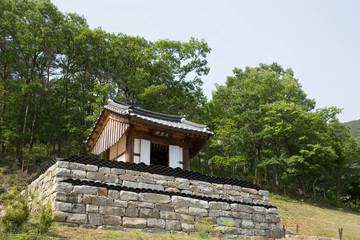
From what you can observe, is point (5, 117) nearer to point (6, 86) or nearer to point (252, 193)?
point (6, 86)

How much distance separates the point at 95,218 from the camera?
9062mm

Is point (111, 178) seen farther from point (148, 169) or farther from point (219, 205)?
point (219, 205)

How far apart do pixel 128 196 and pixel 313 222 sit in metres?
15.8

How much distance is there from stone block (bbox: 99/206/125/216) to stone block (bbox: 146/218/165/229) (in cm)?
91

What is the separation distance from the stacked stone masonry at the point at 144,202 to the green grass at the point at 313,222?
5.47 metres

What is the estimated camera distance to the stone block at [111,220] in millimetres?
9180

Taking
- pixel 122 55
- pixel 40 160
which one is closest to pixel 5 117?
pixel 40 160

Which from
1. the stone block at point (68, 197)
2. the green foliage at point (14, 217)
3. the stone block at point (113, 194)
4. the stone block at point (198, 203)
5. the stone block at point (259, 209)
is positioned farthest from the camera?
the stone block at point (259, 209)

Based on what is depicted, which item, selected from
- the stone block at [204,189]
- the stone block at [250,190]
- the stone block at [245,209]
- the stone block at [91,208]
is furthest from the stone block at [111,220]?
the stone block at [250,190]

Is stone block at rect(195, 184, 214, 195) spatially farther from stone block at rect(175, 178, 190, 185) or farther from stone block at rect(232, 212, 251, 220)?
stone block at rect(232, 212, 251, 220)

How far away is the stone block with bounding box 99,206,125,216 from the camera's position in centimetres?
931

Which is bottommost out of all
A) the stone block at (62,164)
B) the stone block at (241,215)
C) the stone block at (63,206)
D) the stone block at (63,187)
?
the stone block at (241,215)

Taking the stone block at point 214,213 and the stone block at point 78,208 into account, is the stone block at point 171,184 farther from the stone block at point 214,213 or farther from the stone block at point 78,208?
the stone block at point 78,208

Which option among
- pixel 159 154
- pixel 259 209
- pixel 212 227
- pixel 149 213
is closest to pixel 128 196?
pixel 149 213
